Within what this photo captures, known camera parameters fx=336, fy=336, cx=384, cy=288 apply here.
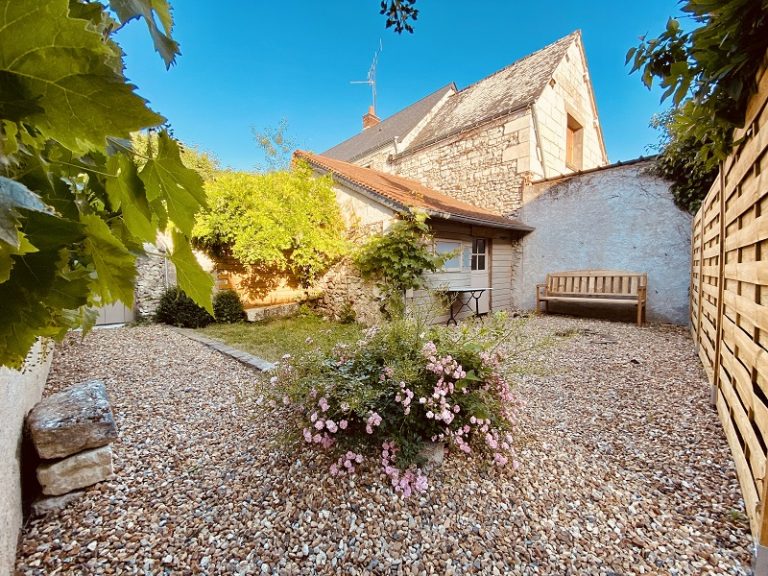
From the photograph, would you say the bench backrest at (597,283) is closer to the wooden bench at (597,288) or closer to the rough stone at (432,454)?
the wooden bench at (597,288)

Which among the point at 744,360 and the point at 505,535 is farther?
the point at 744,360

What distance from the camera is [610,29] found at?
28.9 feet

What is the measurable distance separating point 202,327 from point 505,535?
6.40 meters

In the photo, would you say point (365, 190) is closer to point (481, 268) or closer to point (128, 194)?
point (481, 268)

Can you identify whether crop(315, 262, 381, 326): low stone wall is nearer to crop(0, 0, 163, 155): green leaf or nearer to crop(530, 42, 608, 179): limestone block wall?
crop(530, 42, 608, 179): limestone block wall

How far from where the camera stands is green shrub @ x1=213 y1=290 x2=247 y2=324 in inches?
265

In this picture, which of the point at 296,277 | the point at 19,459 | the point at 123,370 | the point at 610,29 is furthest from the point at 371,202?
the point at 610,29

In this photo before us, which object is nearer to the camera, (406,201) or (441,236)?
(406,201)

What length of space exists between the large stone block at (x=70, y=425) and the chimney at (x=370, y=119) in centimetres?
1684

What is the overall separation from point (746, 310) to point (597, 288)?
6.17 metres

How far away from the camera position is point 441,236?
7.25m

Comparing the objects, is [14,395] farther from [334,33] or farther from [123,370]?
[334,33]

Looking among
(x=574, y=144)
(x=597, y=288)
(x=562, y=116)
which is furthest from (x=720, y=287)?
(x=574, y=144)

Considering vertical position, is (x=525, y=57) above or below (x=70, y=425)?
above
